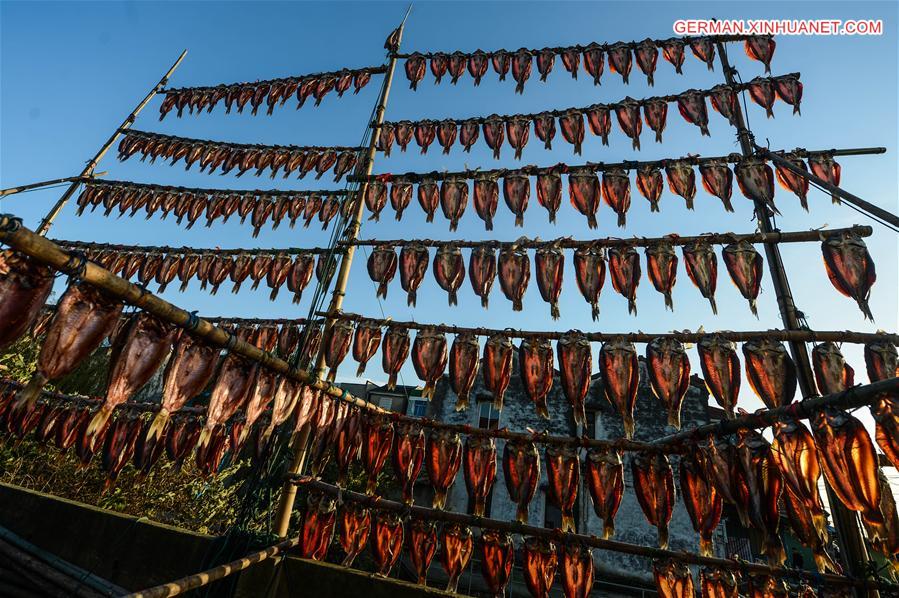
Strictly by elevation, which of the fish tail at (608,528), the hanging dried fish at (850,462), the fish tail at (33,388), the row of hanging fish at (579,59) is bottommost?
the fish tail at (608,528)

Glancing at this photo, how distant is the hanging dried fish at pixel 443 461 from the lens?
4.96m

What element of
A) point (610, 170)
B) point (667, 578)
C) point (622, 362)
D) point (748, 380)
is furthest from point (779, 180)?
point (667, 578)

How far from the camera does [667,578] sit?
4.21m

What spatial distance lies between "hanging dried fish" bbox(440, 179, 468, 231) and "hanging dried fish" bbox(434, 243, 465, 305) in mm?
775

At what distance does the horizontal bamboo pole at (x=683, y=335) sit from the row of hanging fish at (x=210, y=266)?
5.97 ft

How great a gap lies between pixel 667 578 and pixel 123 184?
11.7 meters

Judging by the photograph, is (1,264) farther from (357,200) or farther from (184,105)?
(184,105)

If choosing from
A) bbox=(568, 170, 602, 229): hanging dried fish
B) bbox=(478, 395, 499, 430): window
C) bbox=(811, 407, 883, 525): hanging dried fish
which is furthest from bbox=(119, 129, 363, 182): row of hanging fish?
bbox=(478, 395, 499, 430): window

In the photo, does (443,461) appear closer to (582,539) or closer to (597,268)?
(582,539)

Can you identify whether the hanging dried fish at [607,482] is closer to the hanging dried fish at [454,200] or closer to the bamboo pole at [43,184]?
the hanging dried fish at [454,200]

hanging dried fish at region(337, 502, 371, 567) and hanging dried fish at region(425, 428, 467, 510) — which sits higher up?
hanging dried fish at region(425, 428, 467, 510)

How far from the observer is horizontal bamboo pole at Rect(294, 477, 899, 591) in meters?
3.57

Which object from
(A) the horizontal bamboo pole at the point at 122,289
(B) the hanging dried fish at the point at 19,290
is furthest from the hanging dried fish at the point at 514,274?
(B) the hanging dried fish at the point at 19,290

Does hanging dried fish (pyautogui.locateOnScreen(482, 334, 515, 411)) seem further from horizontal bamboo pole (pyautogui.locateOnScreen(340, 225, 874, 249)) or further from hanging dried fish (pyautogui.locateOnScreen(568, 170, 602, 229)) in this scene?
hanging dried fish (pyautogui.locateOnScreen(568, 170, 602, 229))
